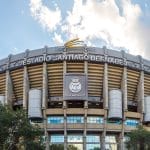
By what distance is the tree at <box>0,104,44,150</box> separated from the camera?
7200cm

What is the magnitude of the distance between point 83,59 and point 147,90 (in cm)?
2162

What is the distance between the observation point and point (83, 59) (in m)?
117

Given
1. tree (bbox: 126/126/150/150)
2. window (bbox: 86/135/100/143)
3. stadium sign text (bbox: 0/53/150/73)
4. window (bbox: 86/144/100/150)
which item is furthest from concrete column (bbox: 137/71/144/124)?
tree (bbox: 126/126/150/150)

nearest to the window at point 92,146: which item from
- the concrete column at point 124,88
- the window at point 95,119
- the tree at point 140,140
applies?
the window at point 95,119

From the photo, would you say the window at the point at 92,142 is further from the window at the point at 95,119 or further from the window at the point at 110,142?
the window at the point at 95,119

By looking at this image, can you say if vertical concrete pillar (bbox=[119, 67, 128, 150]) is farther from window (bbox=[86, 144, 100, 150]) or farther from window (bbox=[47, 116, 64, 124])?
window (bbox=[47, 116, 64, 124])

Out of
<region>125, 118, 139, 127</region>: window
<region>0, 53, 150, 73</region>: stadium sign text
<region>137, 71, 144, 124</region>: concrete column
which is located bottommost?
<region>125, 118, 139, 127</region>: window

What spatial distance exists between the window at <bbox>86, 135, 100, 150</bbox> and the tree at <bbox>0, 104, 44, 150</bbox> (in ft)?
145

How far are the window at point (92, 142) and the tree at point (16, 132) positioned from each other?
44.2 metres

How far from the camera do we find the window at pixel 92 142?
392ft

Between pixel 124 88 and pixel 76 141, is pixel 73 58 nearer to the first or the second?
pixel 124 88

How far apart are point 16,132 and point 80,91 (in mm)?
45028

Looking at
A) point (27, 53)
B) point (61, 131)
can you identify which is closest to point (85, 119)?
point (61, 131)

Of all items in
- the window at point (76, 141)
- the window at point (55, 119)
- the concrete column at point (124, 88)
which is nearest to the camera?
the window at point (55, 119)
